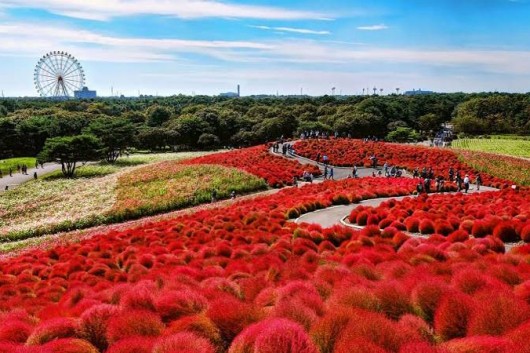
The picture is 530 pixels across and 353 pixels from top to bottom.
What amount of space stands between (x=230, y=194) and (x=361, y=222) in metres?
21.0

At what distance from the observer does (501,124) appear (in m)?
112

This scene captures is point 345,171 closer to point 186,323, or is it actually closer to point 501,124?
point 186,323

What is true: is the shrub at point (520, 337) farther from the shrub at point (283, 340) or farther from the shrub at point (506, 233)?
the shrub at point (506, 233)

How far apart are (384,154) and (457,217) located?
3714 cm

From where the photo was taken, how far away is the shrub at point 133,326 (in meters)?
6.25

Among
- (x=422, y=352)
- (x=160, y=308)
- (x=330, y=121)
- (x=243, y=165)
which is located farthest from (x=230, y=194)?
(x=330, y=121)

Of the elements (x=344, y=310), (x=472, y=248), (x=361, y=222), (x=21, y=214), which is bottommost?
(x=21, y=214)

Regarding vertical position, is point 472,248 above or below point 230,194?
above

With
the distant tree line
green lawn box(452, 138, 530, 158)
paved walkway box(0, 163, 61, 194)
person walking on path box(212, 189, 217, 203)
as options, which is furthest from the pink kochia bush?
green lawn box(452, 138, 530, 158)

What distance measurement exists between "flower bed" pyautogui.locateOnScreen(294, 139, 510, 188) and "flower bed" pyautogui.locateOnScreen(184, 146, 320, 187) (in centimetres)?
473

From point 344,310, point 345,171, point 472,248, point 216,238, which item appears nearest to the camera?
point 344,310

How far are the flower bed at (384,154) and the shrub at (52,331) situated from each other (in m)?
42.3

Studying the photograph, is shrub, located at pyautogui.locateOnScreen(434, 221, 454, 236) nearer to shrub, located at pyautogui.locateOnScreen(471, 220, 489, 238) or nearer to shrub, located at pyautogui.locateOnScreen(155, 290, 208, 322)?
shrub, located at pyautogui.locateOnScreen(471, 220, 489, 238)

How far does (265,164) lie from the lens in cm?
5069
